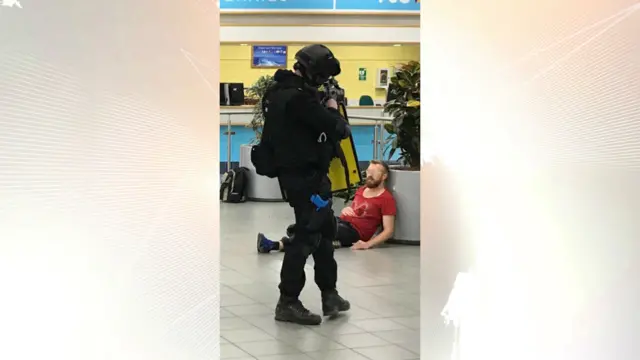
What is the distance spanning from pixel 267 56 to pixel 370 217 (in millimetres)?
9288

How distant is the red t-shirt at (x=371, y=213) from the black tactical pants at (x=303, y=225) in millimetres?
2268

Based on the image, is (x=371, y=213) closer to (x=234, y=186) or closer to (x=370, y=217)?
(x=370, y=217)

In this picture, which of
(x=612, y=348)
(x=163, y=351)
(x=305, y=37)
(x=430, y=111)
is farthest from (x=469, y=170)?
(x=305, y=37)

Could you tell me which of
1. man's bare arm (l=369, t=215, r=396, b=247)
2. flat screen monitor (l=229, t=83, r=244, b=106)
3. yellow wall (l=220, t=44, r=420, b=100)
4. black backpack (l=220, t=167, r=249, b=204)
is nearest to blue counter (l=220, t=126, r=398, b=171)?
yellow wall (l=220, t=44, r=420, b=100)

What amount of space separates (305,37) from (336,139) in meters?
6.27

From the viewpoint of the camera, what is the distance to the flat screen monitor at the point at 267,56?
1515cm

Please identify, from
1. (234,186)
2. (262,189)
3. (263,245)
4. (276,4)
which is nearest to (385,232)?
(263,245)

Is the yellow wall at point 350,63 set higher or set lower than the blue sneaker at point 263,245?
higher

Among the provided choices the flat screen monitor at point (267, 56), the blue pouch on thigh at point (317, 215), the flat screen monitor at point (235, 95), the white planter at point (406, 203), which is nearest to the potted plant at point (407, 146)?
the white planter at point (406, 203)

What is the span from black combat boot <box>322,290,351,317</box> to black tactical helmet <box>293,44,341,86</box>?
3.73ft

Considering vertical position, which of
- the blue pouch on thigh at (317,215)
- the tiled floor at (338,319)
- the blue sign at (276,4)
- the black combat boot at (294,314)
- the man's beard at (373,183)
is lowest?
the tiled floor at (338,319)

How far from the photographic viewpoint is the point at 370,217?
6.46 meters

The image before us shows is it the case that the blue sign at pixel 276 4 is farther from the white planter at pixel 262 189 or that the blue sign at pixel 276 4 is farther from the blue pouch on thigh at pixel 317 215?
the blue pouch on thigh at pixel 317 215

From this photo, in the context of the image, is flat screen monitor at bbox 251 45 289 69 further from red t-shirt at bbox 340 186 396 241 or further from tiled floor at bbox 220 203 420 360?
red t-shirt at bbox 340 186 396 241
